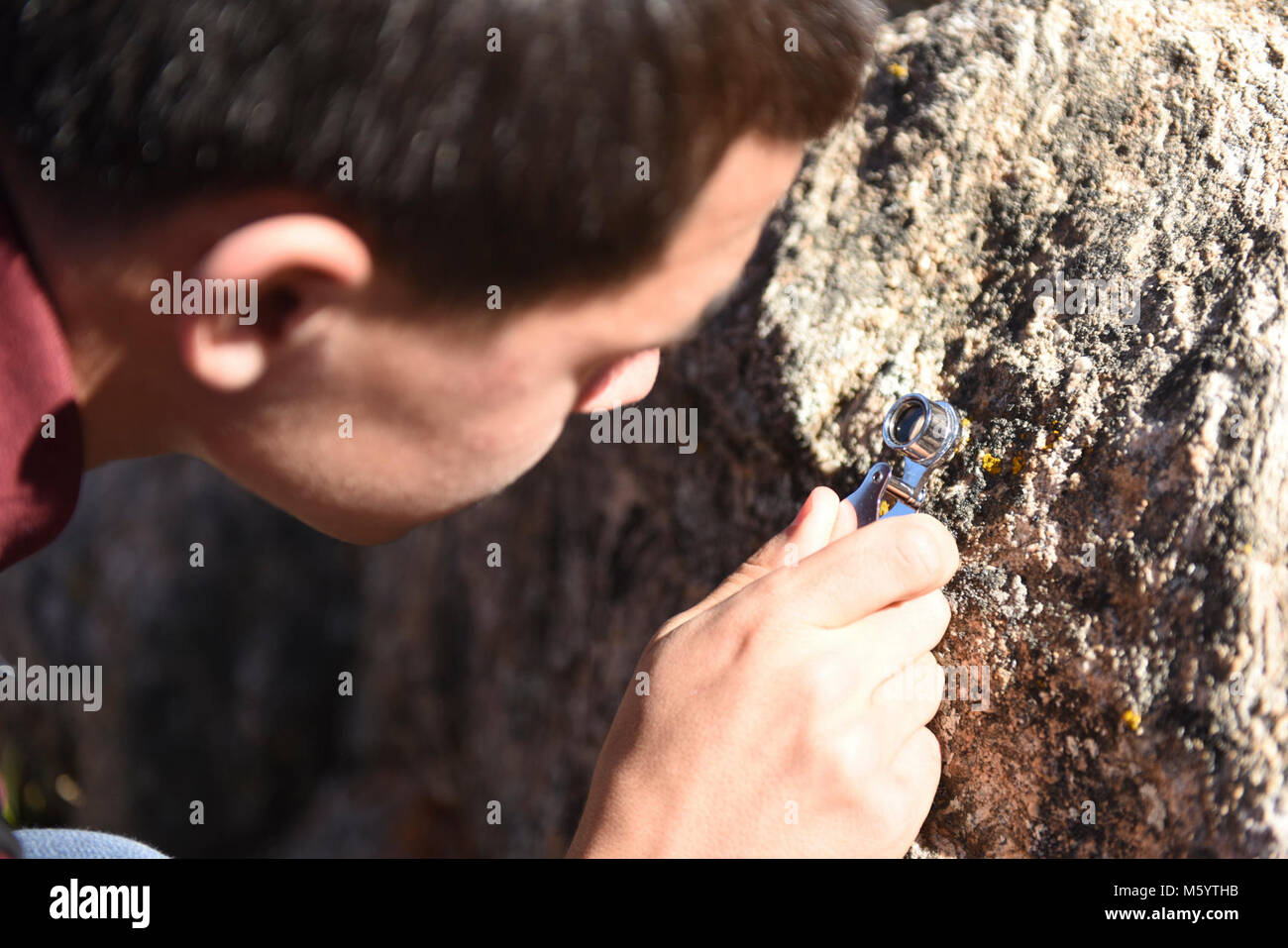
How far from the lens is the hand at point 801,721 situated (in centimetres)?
114

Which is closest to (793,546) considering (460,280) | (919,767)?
(919,767)

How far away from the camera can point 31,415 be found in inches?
44.4

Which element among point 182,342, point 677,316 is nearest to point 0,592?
point 182,342

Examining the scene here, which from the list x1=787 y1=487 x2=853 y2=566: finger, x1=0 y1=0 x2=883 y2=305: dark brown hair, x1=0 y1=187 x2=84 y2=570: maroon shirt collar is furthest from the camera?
x1=787 y1=487 x2=853 y2=566: finger

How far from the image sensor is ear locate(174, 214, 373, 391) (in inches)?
39.1

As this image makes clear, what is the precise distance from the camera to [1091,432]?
1211 millimetres

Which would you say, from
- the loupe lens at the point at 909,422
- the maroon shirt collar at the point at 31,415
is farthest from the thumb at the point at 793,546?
the maroon shirt collar at the point at 31,415

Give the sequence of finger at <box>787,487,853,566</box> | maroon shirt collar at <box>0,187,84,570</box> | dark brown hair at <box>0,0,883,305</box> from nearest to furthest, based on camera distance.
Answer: dark brown hair at <box>0,0,883,305</box>, maroon shirt collar at <box>0,187,84,570</box>, finger at <box>787,487,853,566</box>

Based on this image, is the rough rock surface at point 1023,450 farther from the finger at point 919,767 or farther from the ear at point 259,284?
the ear at point 259,284

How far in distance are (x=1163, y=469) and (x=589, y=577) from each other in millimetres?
997

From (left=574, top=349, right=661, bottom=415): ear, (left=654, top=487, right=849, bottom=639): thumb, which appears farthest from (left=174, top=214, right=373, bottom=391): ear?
(left=654, top=487, right=849, bottom=639): thumb

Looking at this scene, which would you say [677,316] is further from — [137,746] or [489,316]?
[137,746]

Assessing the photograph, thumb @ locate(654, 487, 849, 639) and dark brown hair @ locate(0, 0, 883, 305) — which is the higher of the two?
dark brown hair @ locate(0, 0, 883, 305)

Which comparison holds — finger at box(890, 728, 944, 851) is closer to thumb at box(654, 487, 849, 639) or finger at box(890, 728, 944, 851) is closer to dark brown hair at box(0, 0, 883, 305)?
thumb at box(654, 487, 849, 639)
